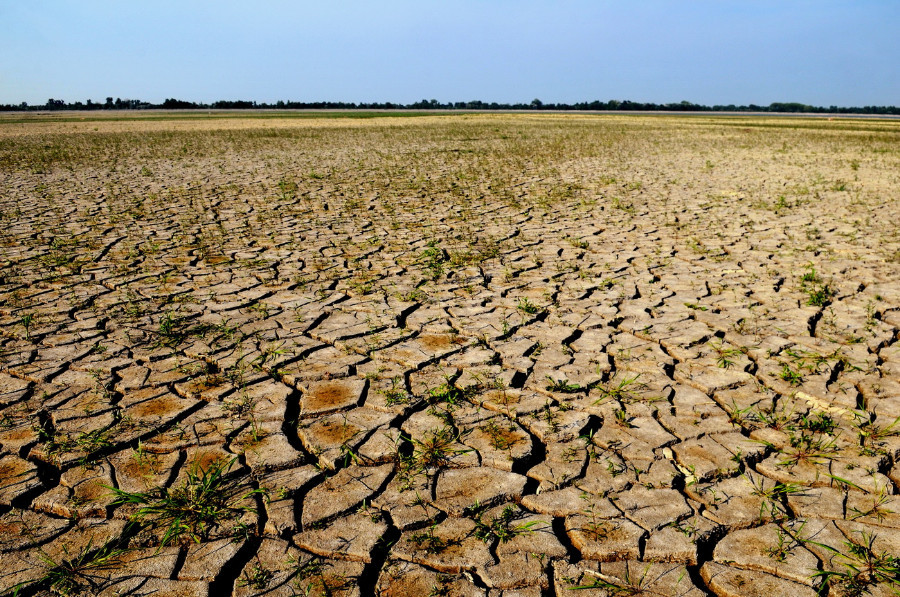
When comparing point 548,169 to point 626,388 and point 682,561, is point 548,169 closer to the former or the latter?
point 626,388

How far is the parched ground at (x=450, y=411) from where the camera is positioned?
1.66m

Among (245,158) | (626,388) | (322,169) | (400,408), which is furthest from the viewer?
(245,158)

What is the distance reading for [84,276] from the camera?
13.9 ft

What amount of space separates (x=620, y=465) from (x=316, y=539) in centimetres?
104

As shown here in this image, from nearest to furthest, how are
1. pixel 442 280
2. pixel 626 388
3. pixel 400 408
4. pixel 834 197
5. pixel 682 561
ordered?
pixel 682 561 → pixel 400 408 → pixel 626 388 → pixel 442 280 → pixel 834 197

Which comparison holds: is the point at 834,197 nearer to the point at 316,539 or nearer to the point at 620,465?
the point at 620,465

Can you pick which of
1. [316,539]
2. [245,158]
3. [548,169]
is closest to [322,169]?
[245,158]

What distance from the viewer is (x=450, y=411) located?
245cm

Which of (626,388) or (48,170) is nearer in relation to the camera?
(626,388)

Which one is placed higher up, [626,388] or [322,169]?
[322,169]

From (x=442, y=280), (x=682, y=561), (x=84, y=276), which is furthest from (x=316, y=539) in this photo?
(x=84, y=276)

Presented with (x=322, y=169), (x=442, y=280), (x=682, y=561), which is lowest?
(x=682, y=561)

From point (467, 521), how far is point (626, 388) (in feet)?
3.68

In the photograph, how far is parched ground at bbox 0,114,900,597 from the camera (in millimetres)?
1659
